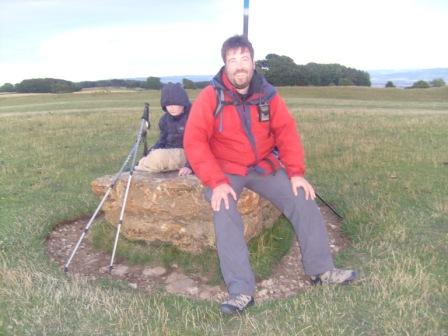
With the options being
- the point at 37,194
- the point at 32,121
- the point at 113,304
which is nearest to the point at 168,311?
the point at 113,304

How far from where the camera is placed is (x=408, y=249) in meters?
6.84

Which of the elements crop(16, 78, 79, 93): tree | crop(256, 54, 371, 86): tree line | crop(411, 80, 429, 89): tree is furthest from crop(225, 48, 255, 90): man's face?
crop(411, 80, 429, 89): tree

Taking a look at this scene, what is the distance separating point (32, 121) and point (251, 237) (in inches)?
709

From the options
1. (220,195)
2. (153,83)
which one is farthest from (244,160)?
(153,83)

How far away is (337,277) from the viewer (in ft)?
19.4

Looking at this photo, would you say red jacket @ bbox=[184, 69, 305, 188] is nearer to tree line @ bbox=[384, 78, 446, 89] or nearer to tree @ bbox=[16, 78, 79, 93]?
tree @ bbox=[16, 78, 79, 93]

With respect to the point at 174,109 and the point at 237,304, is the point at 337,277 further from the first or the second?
the point at 174,109

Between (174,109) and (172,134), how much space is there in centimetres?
41

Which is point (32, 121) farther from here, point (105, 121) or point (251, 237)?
point (251, 237)

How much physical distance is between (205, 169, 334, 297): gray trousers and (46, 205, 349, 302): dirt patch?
544 millimetres

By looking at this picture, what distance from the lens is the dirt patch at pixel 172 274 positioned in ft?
20.9

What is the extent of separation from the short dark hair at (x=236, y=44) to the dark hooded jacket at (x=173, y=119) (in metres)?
1.72

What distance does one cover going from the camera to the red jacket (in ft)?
19.9

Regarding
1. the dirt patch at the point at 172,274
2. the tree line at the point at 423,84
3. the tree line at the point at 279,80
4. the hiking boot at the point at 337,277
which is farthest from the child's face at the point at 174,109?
the tree line at the point at 423,84
